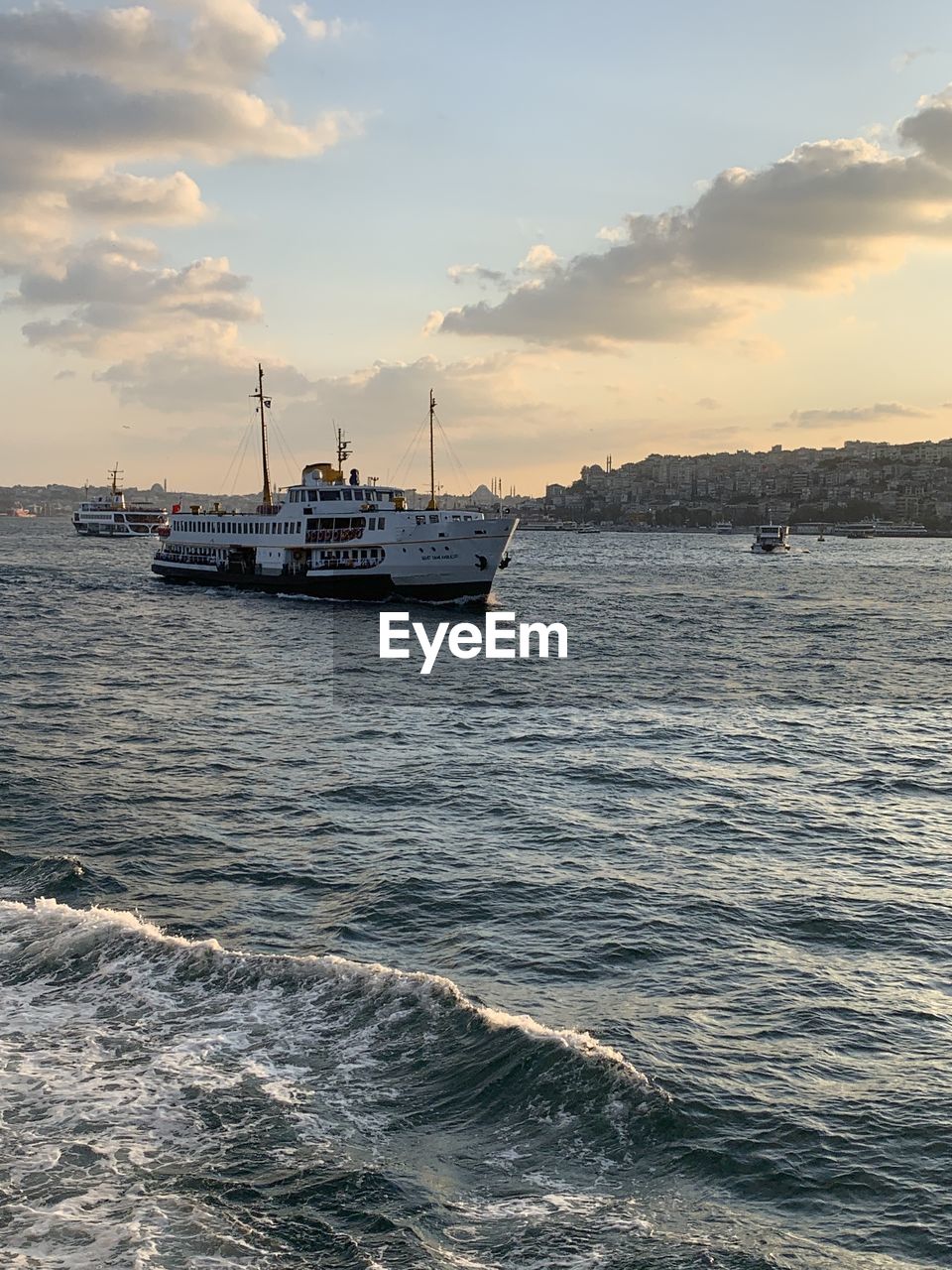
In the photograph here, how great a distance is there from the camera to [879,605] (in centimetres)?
7719

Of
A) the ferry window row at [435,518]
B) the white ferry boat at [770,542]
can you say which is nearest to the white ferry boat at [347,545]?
the ferry window row at [435,518]

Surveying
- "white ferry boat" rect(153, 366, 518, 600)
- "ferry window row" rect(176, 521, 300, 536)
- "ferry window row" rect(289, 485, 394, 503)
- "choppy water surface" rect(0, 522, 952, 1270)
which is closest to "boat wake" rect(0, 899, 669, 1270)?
"choppy water surface" rect(0, 522, 952, 1270)

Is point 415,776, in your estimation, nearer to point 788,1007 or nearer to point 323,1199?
point 788,1007

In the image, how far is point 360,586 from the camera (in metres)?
67.7

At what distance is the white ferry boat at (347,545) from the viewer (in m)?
63.4

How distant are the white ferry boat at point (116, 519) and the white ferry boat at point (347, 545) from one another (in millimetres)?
103031

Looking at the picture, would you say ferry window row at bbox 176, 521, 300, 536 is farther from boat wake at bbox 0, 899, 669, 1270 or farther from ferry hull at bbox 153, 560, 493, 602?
boat wake at bbox 0, 899, 669, 1270

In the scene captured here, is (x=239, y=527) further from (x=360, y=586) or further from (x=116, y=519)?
(x=116, y=519)

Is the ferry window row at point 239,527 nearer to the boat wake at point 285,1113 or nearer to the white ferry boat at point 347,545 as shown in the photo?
the white ferry boat at point 347,545

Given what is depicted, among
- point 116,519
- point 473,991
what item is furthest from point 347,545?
point 116,519

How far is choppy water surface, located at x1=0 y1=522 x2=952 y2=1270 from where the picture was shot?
29.7 ft

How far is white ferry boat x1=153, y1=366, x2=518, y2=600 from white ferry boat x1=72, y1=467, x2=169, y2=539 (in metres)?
103

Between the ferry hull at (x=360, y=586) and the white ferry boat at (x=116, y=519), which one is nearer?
the ferry hull at (x=360, y=586)

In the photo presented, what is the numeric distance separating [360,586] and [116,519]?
428ft
